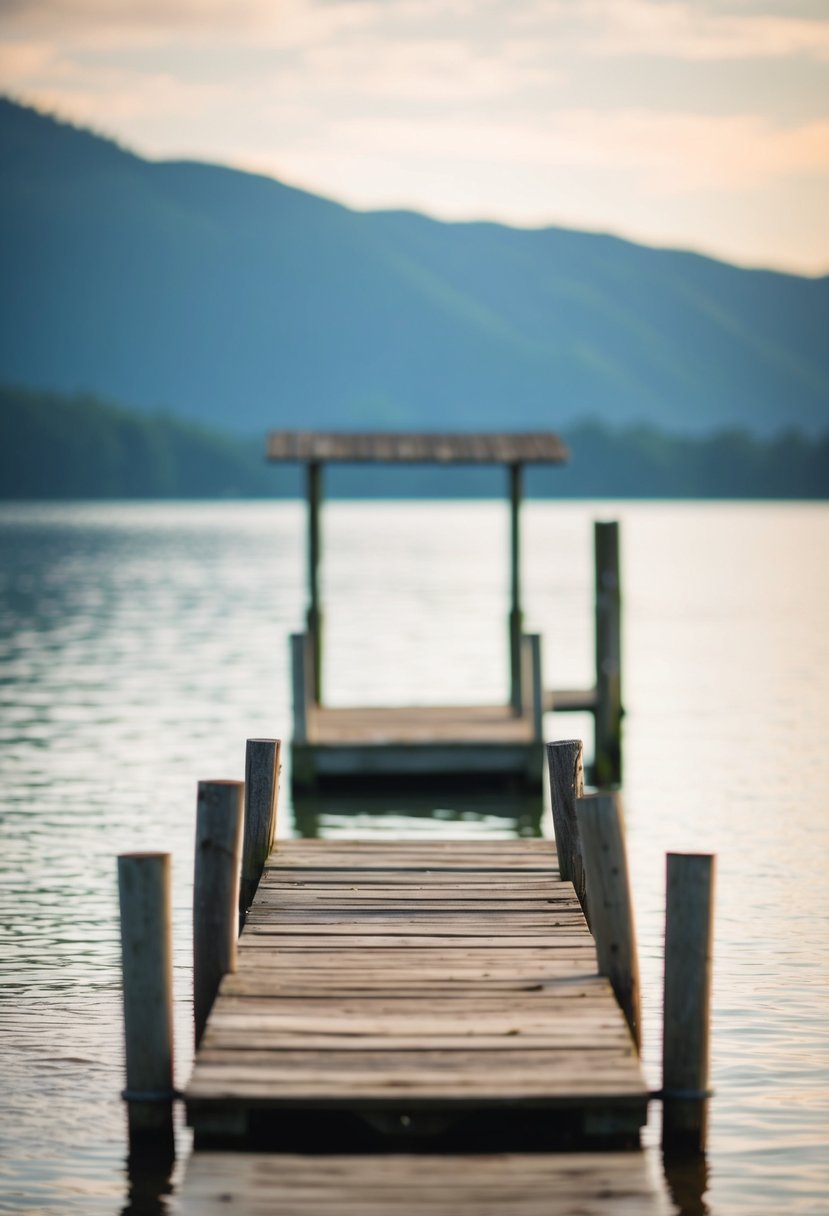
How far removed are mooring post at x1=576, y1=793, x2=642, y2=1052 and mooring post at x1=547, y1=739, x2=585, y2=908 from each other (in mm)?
1570

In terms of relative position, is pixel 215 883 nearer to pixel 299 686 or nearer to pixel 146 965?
pixel 146 965

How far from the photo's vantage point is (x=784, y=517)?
525 ft

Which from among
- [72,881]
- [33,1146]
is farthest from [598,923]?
[72,881]

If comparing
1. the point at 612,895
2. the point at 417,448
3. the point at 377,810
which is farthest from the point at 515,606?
the point at 612,895

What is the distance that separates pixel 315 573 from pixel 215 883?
10.8m

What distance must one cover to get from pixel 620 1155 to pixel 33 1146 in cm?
280

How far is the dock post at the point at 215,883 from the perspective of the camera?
735cm

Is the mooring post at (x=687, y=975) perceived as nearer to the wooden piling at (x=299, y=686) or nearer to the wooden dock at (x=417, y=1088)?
the wooden dock at (x=417, y=1088)

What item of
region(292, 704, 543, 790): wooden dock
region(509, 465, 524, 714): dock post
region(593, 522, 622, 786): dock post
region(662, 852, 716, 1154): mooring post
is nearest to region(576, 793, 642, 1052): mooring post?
region(662, 852, 716, 1154): mooring post

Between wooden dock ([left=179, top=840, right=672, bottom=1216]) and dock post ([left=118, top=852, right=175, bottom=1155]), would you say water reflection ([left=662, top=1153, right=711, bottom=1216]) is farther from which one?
dock post ([left=118, top=852, right=175, bottom=1155])

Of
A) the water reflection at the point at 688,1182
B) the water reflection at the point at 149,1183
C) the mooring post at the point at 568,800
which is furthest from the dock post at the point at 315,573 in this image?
the water reflection at the point at 688,1182

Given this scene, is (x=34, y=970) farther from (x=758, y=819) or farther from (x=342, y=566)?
(x=342, y=566)

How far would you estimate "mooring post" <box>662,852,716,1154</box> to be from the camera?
22.7 feet

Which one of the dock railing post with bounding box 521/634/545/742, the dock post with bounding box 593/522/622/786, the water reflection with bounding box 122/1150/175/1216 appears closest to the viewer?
the water reflection with bounding box 122/1150/175/1216
